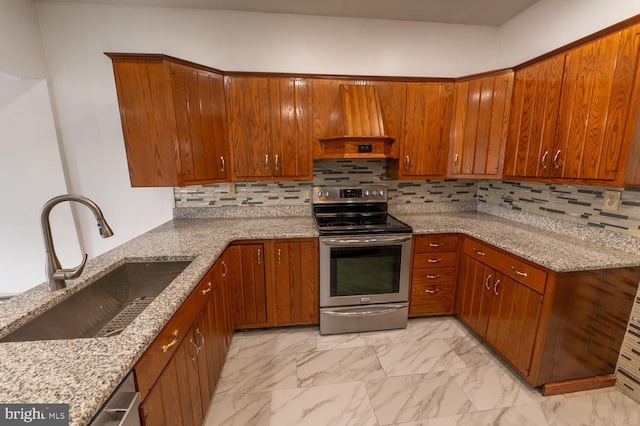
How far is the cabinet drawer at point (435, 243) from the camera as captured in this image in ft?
7.48

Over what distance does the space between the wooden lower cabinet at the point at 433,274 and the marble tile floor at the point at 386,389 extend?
0.84 ft

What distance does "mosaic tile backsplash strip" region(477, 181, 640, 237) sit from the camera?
1.67m

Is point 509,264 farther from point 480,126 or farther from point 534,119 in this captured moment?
point 480,126

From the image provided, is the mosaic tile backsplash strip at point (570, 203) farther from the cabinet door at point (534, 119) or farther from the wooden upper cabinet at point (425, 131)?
the wooden upper cabinet at point (425, 131)

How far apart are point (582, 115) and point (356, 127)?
1.45m

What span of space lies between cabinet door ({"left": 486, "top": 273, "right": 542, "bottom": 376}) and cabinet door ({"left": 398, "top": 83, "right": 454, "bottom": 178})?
3.60ft

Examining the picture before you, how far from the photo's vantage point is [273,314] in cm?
228

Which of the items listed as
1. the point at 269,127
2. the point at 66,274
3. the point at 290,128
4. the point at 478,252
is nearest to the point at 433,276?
the point at 478,252

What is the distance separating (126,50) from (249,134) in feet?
4.04

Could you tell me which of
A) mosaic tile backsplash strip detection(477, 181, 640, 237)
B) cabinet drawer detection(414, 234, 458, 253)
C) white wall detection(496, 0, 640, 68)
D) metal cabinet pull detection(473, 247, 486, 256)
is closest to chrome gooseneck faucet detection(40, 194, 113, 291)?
cabinet drawer detection(414, 234, 458, 253)

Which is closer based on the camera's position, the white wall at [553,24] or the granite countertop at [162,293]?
the granite countertop at [162,293]

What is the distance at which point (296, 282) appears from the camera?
225cm

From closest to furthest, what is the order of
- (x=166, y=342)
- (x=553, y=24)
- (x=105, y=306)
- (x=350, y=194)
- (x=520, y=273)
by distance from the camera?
(x=166, y=342) → (x=105, y=306) → (x=520, y=273) → (x=553, y=24) → (x=350, y=194)

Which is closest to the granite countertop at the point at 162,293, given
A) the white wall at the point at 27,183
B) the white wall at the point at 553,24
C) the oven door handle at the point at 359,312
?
the oven door handle at the point at 359,312
